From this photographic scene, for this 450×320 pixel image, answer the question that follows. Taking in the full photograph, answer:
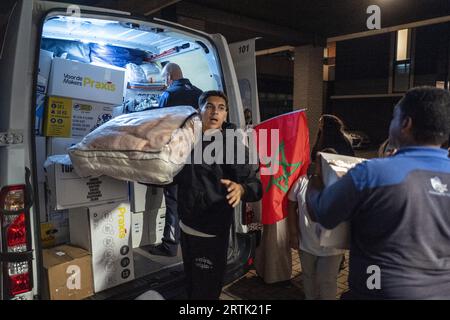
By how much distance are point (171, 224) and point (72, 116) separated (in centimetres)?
139

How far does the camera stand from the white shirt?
259 centimetres

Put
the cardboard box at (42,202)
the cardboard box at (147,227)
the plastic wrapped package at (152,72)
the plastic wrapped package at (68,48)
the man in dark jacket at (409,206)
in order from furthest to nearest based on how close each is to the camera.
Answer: the plastic wrapped package at (152,72) → the cardboard box at (147,227) → the plastic wrapped package at (68,48) → the cardboard box at (42,202) → the man in dark jacket at (409,206)

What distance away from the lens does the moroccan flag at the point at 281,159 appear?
10.1 feet

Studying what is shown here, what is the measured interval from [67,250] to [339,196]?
2118 mm

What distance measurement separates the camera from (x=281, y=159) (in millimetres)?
3129

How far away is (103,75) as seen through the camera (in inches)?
134

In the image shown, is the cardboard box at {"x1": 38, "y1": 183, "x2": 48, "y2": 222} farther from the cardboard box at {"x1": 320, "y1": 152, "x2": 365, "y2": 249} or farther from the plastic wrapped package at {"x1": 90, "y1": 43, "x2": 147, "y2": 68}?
the cardboard box at {"x1": 320, "y1": 152, "x2": 365, "y2": 249}

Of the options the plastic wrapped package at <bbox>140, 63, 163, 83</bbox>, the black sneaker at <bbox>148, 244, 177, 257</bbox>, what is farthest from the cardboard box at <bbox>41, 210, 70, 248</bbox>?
the plastic wrapped package at <bbox>140, 63, 163, 83</bbox>

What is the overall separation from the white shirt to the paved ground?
0.87 metres

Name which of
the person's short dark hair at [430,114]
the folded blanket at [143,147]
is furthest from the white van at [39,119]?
the person's short dark hair at [430,114]

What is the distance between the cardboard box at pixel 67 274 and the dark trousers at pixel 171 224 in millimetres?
986

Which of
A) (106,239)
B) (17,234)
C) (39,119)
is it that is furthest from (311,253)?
(39,119)

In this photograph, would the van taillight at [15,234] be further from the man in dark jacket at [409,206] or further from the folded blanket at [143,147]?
the man in dark jacket at [409,206]
